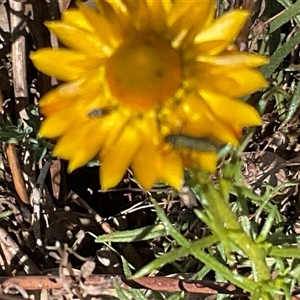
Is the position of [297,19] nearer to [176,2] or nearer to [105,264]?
[176,2]

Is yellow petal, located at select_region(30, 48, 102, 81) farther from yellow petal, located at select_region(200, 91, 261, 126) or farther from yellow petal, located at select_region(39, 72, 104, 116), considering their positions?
yellow petal, located at select_region(200, 91, 261, 126)

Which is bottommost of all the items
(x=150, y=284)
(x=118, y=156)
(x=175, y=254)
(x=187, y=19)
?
(x=150, y=284)

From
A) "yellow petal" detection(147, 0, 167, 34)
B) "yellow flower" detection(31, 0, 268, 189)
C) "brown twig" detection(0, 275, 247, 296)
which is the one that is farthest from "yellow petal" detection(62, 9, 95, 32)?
"brown twig" detection(0, 275, 247, 296)

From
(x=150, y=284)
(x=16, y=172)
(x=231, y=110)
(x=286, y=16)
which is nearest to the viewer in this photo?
(x=231, y=110)

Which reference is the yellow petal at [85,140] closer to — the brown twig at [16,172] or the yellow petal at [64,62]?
the yellow petal at [64,62]

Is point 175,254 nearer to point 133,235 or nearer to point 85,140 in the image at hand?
point 85,140

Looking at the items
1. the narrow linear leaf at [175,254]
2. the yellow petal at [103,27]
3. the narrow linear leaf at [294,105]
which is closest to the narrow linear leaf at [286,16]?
the narrow linear leaf at [294,105]

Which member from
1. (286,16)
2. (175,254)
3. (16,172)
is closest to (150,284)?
(175,254)
